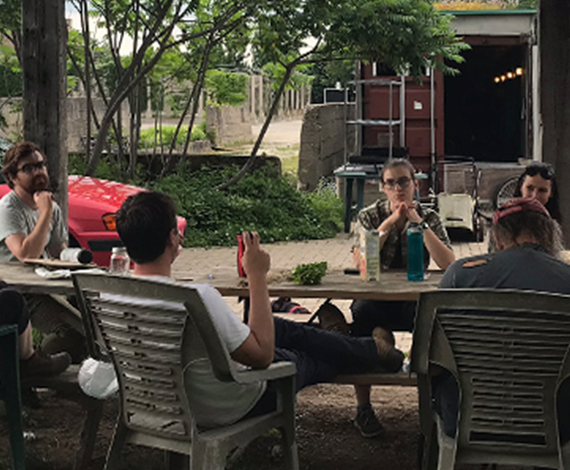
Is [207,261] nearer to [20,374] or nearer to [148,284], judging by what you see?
[20,374]

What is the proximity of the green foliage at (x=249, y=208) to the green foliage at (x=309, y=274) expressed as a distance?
8.91m

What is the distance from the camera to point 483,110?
26.8 meters

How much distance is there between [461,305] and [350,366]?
1245 millimetres

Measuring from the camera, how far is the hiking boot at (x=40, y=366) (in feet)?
16.5

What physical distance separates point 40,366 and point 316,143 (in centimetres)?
1401

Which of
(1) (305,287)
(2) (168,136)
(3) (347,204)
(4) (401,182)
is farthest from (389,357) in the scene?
(2) (168,136)

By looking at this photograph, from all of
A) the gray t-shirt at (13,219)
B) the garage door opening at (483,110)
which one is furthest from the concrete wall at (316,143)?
the gray t-shirt at (13,219)

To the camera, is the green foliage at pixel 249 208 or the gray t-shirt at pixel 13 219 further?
the green foliage at pixel 249 208

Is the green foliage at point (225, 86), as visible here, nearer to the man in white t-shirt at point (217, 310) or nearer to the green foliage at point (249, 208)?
the green foliage at point (249, 208)

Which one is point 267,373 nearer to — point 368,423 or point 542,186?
point 368,423

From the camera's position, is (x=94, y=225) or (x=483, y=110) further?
(x=483, y=110)

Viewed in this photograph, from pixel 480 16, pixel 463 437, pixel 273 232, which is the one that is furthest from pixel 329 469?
pixel 480 16

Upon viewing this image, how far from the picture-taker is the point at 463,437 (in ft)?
13.4

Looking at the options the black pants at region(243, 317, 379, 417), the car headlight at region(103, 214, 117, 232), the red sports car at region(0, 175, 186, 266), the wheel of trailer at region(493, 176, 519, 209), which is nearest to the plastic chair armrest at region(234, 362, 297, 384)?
the black pants at region(243, 317, 379, 417)
